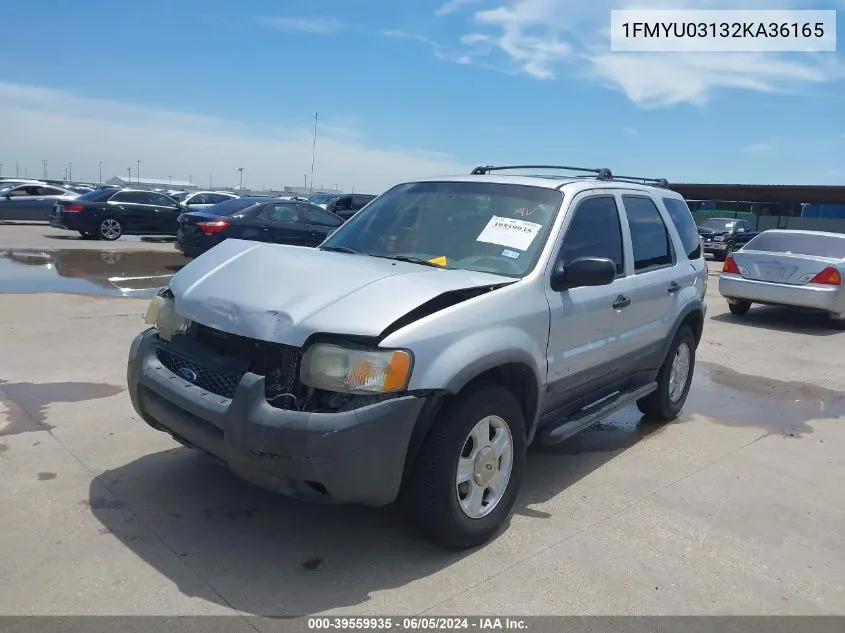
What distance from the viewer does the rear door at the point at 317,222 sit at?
13164 millimetres

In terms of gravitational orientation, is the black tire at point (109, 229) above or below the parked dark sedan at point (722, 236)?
below

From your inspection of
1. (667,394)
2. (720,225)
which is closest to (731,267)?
(667,394)

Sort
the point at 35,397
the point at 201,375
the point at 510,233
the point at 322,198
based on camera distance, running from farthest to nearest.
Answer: the point at 322,198, the point at 35,397, the point at 510,233, the point at 201,375

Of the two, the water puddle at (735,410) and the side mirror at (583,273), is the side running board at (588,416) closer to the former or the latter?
the water puddle at (735,410)

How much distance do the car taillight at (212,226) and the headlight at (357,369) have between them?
394 inches

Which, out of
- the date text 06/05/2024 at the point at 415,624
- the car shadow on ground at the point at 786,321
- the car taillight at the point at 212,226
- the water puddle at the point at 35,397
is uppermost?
the car taillight at the point at 212,226

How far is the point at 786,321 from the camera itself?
11859mm

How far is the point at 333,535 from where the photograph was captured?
3.62m

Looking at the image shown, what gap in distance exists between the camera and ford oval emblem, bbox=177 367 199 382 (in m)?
3.50

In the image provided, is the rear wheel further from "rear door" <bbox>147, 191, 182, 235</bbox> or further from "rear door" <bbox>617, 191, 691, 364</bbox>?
"rear door" <bbox>147, 191, 182, 235</bbox>

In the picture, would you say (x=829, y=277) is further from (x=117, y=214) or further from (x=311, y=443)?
(x=117, y=214)

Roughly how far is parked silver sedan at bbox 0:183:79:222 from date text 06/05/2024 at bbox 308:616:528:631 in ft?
76.6

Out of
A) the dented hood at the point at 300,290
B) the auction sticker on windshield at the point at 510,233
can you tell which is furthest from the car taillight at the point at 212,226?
the auction sticker on windshield at the point at 510,233

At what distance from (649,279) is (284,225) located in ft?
30.4
